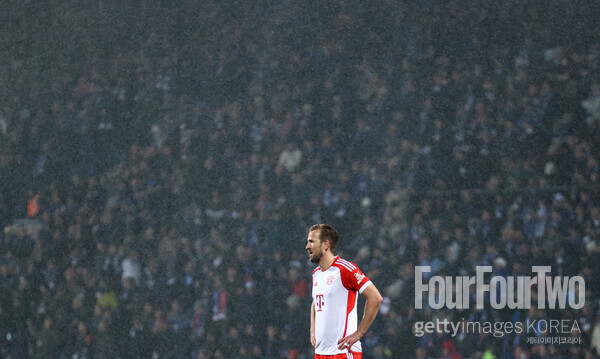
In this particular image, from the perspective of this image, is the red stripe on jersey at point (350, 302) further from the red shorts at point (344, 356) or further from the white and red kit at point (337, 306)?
the red shorts at point (344, 356)

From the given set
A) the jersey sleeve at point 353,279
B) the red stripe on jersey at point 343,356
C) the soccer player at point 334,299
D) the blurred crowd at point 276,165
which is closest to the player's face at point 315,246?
the soccer player at point 334,299

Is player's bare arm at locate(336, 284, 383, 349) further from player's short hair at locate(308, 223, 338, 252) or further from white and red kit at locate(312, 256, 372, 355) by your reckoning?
player's short hair at locate(308, 223, 338, 252)

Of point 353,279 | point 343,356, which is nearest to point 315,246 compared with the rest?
point 353,279

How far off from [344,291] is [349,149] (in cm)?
174

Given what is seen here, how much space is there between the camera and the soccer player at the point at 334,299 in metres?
3.40

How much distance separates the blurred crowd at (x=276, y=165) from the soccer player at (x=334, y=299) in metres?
1.40

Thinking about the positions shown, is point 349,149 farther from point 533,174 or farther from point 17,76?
point 17,76

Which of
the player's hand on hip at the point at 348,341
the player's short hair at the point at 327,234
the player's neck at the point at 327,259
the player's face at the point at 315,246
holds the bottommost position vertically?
the player's hand on hip at the point at 348,341

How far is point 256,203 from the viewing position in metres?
5.09

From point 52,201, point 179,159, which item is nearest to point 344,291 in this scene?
point 179,159

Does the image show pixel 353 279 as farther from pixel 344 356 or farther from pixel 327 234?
pixel 344 356

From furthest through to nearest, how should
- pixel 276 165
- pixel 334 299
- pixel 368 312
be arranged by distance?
pixel 276 165 < pixel 334 299 < pixel 368 312

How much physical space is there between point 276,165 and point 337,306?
1.81 meters

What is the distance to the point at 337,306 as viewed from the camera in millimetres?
3441
